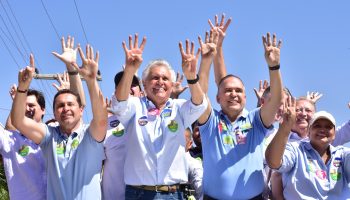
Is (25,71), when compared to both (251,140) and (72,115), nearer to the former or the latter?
(72,115)

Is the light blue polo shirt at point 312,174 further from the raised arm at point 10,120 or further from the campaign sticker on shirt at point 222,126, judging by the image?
the raised arm at point 10,120

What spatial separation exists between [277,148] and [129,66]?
1.70 meters

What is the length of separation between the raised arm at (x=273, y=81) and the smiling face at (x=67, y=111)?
6.41 ft

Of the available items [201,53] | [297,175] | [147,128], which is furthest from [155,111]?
[297,175]

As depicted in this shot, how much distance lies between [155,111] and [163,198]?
897 mm

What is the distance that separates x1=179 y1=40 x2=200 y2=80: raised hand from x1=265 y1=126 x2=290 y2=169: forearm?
1.04 metres

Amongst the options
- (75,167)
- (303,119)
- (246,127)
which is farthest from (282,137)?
(75,167)

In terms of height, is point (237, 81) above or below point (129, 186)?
above

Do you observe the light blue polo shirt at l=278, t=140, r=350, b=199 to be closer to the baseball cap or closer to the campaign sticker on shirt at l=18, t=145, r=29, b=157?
the baseball cap

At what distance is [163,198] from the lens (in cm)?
547

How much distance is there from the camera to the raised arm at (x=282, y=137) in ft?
18.3

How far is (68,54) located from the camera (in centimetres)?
625

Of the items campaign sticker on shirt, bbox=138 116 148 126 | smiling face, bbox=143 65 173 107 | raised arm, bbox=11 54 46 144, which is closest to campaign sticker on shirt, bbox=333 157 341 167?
smiling face, bbox=143 65 173 107

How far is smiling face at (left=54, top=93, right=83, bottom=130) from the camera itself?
5.70 metres
